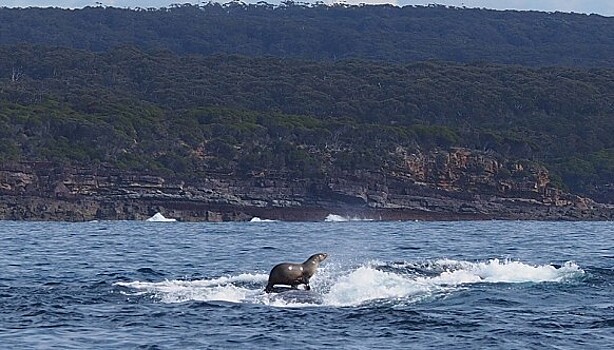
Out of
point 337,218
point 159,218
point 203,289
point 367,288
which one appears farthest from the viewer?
point 337,218

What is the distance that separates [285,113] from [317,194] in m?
31.9

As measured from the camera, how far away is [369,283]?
30.1 meters

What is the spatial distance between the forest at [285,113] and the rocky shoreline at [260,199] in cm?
185

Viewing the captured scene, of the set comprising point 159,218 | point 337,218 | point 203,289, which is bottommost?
point 337,218

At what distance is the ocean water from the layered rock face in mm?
43034

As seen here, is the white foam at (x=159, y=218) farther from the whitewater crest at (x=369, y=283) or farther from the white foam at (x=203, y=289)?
the white foam at (x=203, y=289)

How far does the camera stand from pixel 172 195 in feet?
301

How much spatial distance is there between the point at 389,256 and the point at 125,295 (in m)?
14.8

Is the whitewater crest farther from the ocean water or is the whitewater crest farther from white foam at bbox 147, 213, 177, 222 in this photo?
white foam at bbox 147, 213, 177, 222

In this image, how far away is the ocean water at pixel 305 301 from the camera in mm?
23625

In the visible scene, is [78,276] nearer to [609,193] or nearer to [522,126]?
[609,193]

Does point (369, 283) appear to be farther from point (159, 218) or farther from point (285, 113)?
point (285, 113)

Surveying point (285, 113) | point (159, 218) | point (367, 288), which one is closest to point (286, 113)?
point (285, 113)

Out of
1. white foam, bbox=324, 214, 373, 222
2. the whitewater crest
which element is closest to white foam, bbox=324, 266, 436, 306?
the whitewater crest
